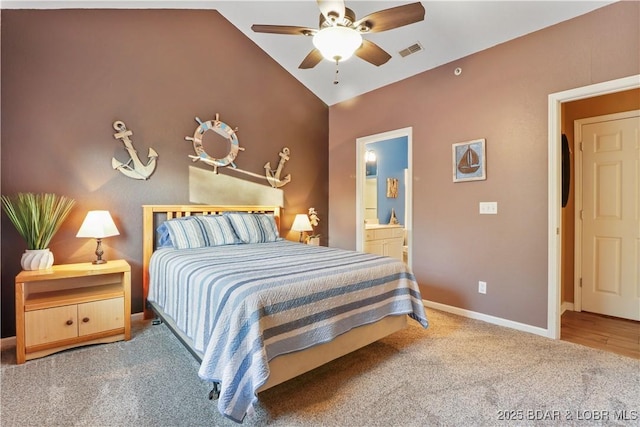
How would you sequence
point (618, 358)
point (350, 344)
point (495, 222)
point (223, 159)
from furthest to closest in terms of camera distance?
1. point (223, 159)
2. point (495, 222)
3. point (618, 358)
4. point (350, 344)

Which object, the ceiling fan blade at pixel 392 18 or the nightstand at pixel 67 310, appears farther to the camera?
the nightstand at pixel 67 310

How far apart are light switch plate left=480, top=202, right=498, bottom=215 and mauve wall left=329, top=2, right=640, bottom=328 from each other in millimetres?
50

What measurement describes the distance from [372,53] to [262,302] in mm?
2139

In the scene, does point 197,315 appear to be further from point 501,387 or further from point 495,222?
point 495,222

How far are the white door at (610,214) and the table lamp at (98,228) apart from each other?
4716mm

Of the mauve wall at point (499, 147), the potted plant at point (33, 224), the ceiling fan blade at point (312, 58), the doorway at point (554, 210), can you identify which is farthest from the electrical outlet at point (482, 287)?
the potted plant at point (33, 224)

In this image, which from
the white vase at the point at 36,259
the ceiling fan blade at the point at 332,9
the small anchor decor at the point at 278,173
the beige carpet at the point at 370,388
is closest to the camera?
the beige carpet at the point at 370,388

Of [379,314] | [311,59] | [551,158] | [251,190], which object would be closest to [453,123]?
[551,158]

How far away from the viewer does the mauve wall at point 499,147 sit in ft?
8.25

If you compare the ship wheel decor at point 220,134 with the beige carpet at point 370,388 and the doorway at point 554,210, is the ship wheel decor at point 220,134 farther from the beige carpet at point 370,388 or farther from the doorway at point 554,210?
the doorway at point 554,210

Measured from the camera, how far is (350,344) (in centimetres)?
210

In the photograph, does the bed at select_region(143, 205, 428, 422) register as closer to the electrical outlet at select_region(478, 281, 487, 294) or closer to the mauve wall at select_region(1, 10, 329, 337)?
the mauve wall at select_region(1, 10, 329, 337)

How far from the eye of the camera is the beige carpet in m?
1.65

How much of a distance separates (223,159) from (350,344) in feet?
8.60
